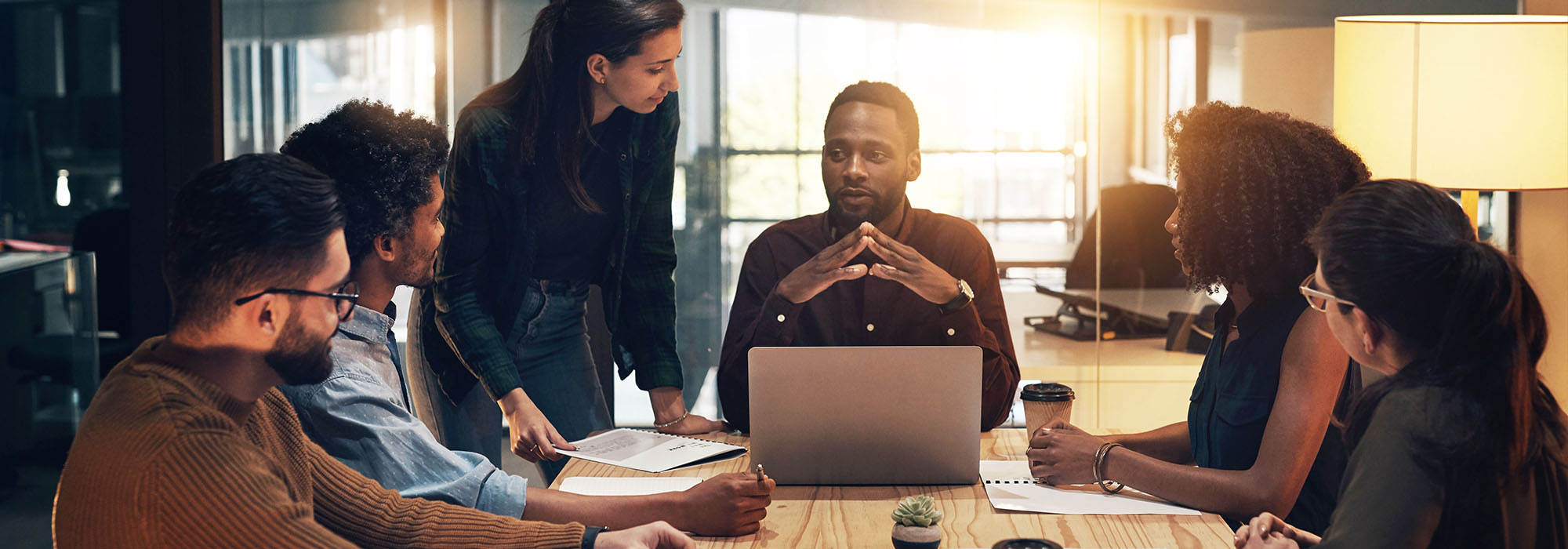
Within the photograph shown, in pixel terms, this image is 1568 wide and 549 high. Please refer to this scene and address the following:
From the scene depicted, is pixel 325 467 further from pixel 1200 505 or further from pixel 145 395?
pixel 1200 505

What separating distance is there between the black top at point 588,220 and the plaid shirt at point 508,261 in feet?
0.06

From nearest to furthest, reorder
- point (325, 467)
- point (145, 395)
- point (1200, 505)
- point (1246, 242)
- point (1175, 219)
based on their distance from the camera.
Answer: point (145, 395)
point (325, 467)
point (1200, 505)
point (1246, 242)
point (1175, 219)

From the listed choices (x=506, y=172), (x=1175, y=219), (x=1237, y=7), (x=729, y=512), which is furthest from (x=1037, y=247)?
(x=729, y=512)

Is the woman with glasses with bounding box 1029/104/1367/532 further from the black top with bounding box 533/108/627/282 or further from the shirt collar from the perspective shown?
the black top with bounding box 533/108/627/282

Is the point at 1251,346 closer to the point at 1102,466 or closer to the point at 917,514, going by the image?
the point at 1102,466

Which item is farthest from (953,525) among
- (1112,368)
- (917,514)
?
(1112,368)

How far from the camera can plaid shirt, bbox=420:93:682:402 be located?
7.55 ft

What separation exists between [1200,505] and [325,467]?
45.8 inches

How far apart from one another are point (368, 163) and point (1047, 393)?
1090mm

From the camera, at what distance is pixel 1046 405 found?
187 centimetres

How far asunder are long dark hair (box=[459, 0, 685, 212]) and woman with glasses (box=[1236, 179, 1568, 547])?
146 cm

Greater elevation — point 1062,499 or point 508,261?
point 508,261

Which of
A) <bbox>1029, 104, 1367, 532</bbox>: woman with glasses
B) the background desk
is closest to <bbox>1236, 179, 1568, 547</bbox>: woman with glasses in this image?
<bbox>1029, 104, 1367, 532</bbox>: woman with glasses

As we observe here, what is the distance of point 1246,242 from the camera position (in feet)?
6.11
